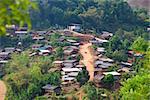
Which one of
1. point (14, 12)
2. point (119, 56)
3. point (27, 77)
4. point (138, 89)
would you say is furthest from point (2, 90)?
point (14, 12)

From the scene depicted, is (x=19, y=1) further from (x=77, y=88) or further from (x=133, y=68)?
(x=133, y=68)

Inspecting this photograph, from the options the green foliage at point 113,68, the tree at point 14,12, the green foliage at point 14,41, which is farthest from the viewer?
the green foliage at point 14,41

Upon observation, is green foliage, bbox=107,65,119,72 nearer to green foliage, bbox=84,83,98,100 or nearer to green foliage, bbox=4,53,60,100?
green foliage, bbox=4,53,60,100

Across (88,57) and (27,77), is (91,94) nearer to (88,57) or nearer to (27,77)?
(27,77)

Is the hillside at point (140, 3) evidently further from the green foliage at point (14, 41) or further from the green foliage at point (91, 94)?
the green foliage at point (91, 94)

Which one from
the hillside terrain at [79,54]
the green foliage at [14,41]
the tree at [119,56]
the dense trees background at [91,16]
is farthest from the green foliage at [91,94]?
the dense trees background at [91,16]

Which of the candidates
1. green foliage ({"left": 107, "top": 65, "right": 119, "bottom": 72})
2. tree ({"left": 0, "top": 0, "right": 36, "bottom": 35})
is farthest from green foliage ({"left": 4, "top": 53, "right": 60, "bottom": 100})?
tree ({"left": 0, "top": 0, "right": 36, "bottom": 35})

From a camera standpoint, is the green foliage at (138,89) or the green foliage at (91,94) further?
the green foliage at (91,94)
